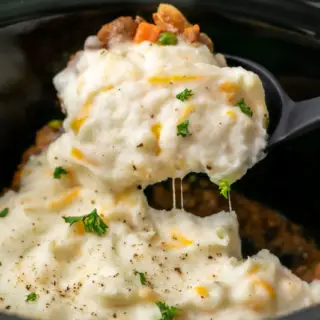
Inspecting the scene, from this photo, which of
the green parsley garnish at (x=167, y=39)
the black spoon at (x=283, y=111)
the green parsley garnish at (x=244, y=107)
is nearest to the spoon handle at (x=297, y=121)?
the black spoon at (x=283, y=111)

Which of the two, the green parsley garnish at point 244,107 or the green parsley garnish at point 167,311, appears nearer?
the green parsley garnish at point 167,311

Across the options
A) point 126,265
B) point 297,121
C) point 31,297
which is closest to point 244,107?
point 297,121

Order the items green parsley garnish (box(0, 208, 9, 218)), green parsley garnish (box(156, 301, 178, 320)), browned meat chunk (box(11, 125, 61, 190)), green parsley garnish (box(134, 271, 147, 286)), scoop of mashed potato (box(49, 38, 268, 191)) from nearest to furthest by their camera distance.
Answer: green parsley garnish (box(156, 301, 178, 320)) → green parsley garnish (box(134, 271, 147, 286)) → scoop of mashed potato (box(49, 38, 268, 191)) → green parsley garnish (box(0, 208, 9, 218)) → browned meat chunk (box(11, 125, 61, 190))

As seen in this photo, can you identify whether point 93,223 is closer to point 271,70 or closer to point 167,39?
point 167,39

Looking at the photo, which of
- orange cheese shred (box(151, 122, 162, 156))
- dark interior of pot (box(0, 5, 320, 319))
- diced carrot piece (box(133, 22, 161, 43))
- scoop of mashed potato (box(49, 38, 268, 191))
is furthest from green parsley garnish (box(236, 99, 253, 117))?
dark interior of pot (box(0, 5, 320, 319))

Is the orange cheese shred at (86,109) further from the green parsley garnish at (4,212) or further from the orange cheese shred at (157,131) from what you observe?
the green parsley garnish at (4,212)

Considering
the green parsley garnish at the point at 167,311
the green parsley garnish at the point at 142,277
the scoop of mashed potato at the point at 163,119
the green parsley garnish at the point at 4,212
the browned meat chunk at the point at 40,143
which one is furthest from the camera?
the browned meat chunk at the point at 40,143

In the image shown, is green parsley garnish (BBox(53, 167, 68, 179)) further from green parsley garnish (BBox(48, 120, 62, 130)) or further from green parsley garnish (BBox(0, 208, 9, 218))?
green parsley garnish (BBox(48, 120, 62, 130))
